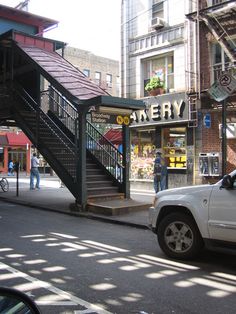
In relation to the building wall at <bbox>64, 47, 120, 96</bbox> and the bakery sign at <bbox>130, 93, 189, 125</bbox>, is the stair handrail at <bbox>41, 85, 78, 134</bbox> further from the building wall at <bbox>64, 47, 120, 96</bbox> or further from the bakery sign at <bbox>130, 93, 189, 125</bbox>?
the building wall at <bbox>64, 47, 120, 96</bbox>

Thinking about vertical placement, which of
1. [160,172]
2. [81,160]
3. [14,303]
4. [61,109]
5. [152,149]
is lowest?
[14,303]

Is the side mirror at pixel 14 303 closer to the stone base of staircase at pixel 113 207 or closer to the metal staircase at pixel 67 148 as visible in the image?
the stone base of staircase at pixel 113 207

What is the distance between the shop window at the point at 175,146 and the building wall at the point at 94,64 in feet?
97.6

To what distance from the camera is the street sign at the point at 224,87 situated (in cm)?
875

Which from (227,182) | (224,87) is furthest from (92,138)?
(227,182)

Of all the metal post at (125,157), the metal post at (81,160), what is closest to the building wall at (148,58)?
the metal post at (125,157)

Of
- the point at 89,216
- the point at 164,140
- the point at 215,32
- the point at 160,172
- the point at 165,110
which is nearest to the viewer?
the point at 89,216

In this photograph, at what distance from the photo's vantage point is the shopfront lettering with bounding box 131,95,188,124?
18.0 metres

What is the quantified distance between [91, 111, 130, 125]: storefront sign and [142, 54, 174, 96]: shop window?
6.17 m

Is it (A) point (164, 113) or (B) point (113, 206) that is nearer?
(B) point (113, 206)

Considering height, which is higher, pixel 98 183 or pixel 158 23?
pixel 158 23

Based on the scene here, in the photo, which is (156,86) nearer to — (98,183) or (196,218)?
(98,183)

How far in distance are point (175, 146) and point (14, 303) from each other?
16870 millimetres

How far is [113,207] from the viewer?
12.2 meters
